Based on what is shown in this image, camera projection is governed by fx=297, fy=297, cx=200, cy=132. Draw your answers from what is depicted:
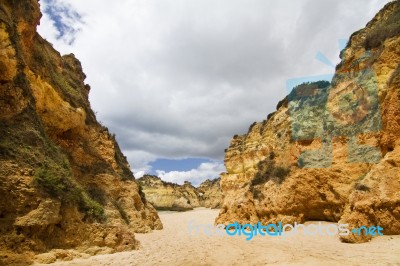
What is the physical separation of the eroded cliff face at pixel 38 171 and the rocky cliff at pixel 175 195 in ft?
139

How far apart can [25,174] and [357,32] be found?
20671mm

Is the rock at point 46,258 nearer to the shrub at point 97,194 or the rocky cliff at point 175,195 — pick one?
the shrub at point 97,194

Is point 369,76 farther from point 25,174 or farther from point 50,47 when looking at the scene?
point 50,47

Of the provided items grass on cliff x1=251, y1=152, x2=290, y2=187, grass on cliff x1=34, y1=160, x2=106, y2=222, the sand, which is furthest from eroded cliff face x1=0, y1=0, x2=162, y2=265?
grass on cliff x1=251, y1=152, x2=290, y2=187

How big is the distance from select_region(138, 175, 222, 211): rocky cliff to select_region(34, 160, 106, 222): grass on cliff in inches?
1786

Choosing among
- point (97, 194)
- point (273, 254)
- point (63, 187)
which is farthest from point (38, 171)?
point (273, 254)

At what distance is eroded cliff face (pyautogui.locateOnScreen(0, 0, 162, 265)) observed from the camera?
28.1ft

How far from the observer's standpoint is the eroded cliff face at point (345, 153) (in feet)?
35.6

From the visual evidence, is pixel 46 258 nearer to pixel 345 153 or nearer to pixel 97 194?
pixel 97 194

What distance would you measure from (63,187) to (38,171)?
1.03 metres

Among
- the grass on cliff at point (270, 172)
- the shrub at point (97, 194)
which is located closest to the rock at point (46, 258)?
the shrub at point (97, 194)

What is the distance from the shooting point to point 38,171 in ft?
31.3

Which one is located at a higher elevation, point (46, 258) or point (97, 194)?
point (97, 194)

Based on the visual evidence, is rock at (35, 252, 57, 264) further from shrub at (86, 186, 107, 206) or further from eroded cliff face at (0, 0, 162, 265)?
shrub at (86, 186, 107, 206)
